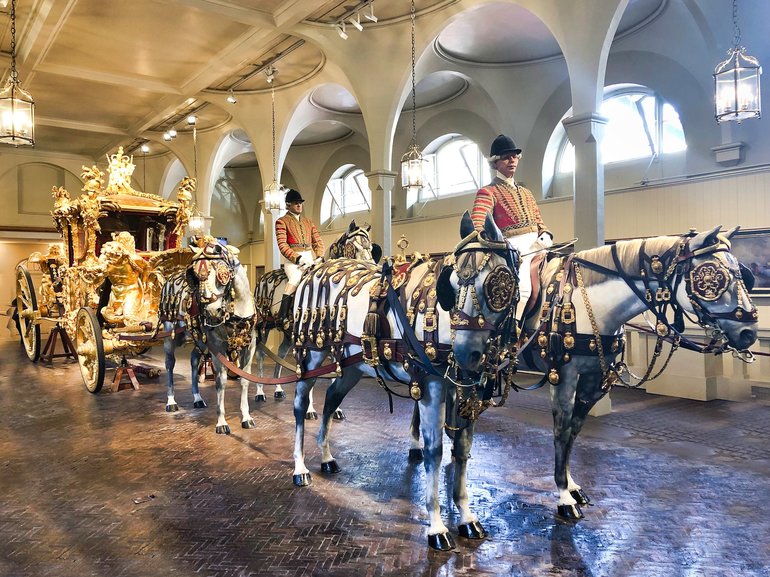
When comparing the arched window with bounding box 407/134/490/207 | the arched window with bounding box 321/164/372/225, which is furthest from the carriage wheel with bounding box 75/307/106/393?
the arched window with bounding box 321/164/372/225

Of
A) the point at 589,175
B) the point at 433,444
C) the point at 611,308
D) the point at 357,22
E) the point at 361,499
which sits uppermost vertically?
the point at 357,22

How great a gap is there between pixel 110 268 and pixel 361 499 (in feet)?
19.6

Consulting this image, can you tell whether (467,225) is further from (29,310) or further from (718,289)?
(29,310)

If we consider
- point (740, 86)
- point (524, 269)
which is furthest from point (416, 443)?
point (740, 86)

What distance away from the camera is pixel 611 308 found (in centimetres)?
386

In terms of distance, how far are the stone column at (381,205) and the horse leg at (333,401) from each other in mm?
5493

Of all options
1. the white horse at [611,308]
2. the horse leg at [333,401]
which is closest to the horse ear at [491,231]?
the white horse at [611,308]

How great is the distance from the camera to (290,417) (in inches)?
275

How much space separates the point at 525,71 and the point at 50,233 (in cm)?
1648

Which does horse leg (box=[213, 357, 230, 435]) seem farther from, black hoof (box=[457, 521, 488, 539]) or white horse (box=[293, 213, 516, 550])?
black hoof (box=[457, 521, 488, 539])

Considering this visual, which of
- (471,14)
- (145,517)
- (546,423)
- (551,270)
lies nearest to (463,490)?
(551,270)

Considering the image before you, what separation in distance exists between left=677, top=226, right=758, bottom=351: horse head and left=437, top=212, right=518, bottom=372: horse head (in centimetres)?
127

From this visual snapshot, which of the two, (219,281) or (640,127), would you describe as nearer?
(219,281)

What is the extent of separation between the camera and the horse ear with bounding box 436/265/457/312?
3.19 m
